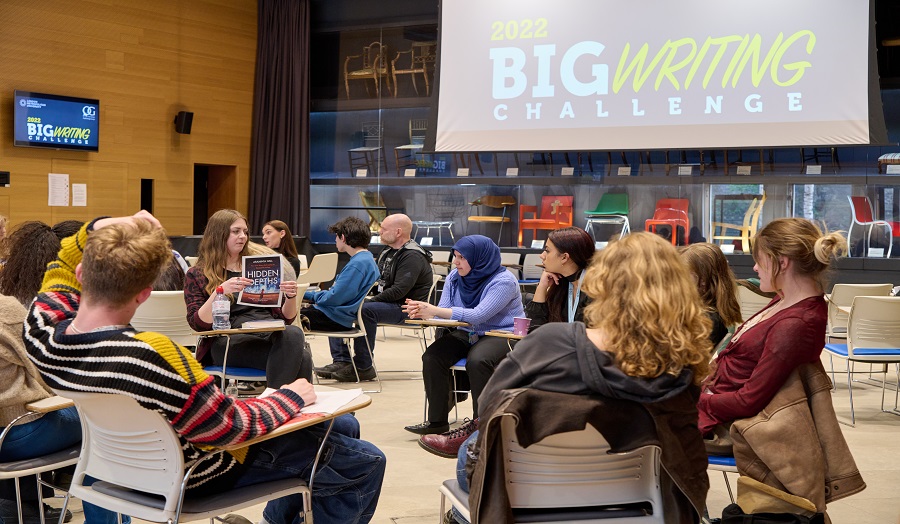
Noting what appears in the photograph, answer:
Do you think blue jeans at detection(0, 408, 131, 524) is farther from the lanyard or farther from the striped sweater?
the lanyard

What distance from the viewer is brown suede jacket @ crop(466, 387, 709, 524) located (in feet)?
6.61

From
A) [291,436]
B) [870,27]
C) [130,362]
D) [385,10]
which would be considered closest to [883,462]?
[291,436]

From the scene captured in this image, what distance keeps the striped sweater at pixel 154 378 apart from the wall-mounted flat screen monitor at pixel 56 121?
929cm

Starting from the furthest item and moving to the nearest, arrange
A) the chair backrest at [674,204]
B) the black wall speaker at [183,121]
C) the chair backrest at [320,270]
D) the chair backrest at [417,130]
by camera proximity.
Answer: the chair backrest at [417,130] < the black wall speaker at [183,121] < the chair backrest at [674,204] < the chair backrest at [320,270]

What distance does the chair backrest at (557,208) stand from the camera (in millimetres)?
12203

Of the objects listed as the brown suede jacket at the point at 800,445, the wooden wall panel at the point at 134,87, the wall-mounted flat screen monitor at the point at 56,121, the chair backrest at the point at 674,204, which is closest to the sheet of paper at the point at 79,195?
the wooden wall panel at the point at 134,87

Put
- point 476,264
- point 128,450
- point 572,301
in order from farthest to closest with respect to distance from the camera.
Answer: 1. point 476,264
2. point 572,301
3. point 128,450

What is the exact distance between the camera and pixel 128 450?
2.26m

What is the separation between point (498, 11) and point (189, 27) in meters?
4.62

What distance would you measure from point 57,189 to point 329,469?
960 cm

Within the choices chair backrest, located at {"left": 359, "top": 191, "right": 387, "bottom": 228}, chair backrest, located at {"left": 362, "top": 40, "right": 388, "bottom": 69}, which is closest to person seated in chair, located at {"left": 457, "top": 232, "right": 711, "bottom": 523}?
chair backrest, located at {"left": 359, "top": 191, "right": 387, "bottom": 228}

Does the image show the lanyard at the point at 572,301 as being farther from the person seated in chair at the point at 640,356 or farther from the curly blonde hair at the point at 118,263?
the curly blonde hair at the point at 118,263

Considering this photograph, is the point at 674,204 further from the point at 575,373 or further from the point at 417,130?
the point at 575,373

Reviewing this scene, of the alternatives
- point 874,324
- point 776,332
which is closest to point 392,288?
point 874,324
